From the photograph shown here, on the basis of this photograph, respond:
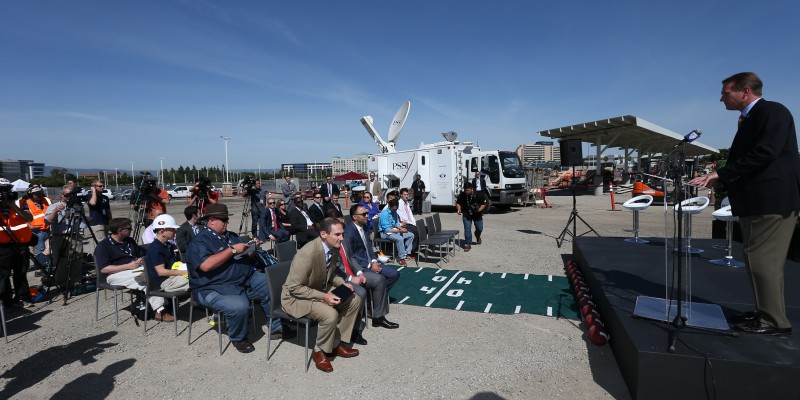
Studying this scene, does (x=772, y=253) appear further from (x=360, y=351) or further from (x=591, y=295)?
(x=360, y=351)

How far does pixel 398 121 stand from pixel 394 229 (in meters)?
12.1

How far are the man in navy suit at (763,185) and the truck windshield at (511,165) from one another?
12.4 meters

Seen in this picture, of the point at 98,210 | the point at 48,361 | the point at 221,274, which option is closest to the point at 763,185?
the point at 221,274

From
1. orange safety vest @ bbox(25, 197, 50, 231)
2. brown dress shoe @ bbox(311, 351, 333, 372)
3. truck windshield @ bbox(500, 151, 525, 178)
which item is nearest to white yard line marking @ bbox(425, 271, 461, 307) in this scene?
brown dress shoe @ bbox(311, 351, 333, 372)

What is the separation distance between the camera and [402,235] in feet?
23.6

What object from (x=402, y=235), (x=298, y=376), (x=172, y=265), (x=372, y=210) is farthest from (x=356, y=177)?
(x=298, y=376)

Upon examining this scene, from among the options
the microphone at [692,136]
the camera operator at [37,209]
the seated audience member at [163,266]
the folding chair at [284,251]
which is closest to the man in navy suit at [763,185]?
the microphone at [692,136]

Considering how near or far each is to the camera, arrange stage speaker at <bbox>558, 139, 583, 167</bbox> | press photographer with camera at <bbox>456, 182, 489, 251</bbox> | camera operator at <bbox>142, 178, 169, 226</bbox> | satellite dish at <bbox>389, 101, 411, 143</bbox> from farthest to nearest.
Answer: satellite dish at <bbox>389, 101, 411, 143</bbox>
press photographer with camera at <bbox>456, 182, 489, 251</bbox>
stage speaker at <bbox>558, 139, 583, 167</bbox>
camera operator at <bbox>142, 178, 169, 226</bbox>

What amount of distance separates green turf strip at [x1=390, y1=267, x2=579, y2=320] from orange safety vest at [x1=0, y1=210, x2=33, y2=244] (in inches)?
182

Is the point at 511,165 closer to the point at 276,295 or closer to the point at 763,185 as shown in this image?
the point at 763,185

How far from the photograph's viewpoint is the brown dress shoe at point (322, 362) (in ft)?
10.7

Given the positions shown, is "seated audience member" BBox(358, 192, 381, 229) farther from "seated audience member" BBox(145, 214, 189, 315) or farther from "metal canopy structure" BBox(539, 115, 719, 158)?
"metal canopy structure" BBox(539, 115, 719, 158)

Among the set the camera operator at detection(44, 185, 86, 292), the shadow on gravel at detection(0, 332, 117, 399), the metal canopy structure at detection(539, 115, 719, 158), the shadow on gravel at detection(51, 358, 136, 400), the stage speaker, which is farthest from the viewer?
the metal canopy structure at detection(539, 115, 719, 158)

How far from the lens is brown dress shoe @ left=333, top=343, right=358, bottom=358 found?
3.54 metres
